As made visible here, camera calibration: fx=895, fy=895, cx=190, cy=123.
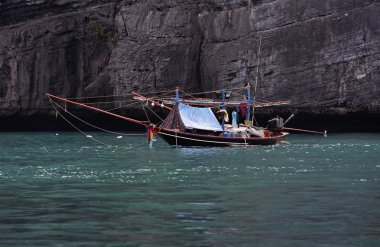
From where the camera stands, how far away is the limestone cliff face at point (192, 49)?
62500 millimetres

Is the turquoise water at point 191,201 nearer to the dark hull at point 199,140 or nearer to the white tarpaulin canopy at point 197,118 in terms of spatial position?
the dark hull at point 199,140

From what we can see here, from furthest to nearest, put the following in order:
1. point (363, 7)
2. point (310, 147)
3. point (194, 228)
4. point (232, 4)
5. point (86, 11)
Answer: point (86, 11) → point (232, 4) → point (363, 7) → point (310, 147) → point (194, 228)

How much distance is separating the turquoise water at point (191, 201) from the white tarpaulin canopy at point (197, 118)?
12.4 meters

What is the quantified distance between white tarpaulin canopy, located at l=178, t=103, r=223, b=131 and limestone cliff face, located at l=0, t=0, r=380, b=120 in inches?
511

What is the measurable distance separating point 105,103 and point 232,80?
10.5 metres

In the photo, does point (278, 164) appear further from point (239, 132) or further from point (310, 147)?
point (239, 132)

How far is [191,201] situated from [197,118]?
2968 cm

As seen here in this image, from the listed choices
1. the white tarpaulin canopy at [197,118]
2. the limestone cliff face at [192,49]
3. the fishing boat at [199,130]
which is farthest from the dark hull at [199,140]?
the limestone cliff face at [192,49]

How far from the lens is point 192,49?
2672 inches

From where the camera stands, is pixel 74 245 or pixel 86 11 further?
pixel 86 11

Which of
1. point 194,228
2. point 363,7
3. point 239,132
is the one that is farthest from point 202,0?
point 194,228

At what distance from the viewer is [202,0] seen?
69188 millimetres

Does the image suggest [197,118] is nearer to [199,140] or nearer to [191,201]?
[199,140]

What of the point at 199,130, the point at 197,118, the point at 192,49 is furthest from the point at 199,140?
the point at 192,49
